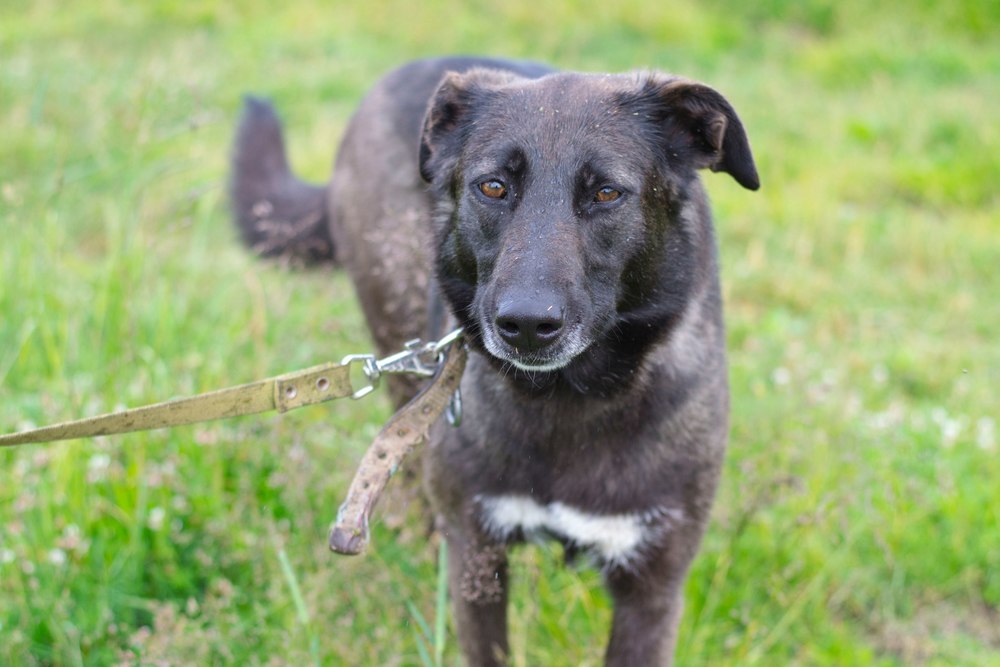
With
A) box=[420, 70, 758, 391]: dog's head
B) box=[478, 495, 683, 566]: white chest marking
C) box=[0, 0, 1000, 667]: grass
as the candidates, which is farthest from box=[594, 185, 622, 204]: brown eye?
box=[0, 0, 1000, 667]: grass

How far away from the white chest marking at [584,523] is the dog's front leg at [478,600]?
0.21ft

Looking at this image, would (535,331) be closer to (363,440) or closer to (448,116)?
(448,116)

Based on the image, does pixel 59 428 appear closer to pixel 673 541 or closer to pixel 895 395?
pixel 673 541

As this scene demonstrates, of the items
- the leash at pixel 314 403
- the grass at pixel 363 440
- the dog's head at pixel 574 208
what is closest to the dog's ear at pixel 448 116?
the dog's head at pixel 574 208

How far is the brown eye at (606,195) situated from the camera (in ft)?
7.55

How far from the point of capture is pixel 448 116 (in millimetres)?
2604

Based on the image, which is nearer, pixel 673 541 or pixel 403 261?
pixel 673 541

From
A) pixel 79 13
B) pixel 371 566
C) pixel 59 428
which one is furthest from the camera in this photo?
pixel 79 13

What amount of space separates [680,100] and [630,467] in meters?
0.84

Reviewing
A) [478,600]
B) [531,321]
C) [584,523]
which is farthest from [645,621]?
[531,321]

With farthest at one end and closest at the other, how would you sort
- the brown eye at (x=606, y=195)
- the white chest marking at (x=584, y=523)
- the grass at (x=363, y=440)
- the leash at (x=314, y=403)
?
the grass at (x=363, y=440) < the white chest marking at (x=584, y=523) < the brown eye at (x=606, y=195) < the leash at (x=314, y=403)

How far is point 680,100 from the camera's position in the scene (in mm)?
2451

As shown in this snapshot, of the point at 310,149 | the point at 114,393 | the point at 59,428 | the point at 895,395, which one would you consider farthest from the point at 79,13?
the point at 59,428

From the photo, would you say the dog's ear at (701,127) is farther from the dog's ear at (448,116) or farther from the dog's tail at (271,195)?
the dog's tail at (271,195)
